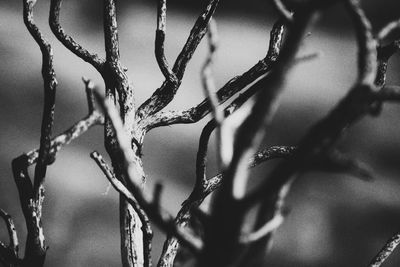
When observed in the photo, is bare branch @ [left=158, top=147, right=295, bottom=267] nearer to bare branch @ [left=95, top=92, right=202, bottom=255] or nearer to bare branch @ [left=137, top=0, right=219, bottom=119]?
bare branch @ [left=137, top=0, right=219, bottom=119]

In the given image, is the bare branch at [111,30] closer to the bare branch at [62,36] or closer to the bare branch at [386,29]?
the bare branch at [62,36]

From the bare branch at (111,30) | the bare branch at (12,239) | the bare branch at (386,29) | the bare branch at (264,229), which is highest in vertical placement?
the bare branch at (111,30)

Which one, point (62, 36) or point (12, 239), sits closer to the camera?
point (12, 239)

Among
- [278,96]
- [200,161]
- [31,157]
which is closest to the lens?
[278,96]

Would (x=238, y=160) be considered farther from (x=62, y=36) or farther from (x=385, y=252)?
(x=62, y=36)

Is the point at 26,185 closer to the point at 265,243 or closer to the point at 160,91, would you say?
the point at 160,91

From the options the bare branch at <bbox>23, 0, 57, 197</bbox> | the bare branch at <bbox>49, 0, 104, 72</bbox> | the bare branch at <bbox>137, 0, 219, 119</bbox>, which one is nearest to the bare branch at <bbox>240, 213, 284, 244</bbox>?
the bare branch at <bbox>23, 0, 57, 197</bbox>

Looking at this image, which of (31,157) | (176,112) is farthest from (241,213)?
(176,112)

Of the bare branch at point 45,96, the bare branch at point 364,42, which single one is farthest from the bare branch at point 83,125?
the bare branch at point 364,42

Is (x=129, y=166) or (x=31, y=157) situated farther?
(x=31, y=157)

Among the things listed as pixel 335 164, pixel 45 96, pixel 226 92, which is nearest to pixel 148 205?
pixel 335 164

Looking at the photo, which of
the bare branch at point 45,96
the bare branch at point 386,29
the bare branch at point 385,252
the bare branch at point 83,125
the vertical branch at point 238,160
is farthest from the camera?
the bare branch at point 385,252
